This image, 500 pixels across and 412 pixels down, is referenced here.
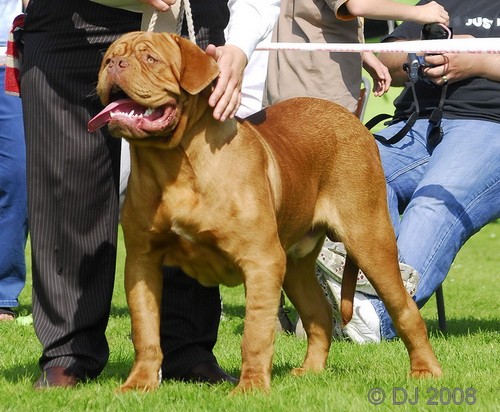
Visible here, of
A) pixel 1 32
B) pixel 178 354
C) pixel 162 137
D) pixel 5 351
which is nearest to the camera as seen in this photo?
pixel 162 137

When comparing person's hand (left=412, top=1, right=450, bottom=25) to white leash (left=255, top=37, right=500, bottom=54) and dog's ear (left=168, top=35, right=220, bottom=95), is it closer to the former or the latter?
white leash (left=255, top=37, right=500, bottom=54)

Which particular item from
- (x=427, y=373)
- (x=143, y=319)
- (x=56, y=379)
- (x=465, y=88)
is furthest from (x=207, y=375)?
(x=465, y=88)

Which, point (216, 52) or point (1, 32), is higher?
point (216, 52)

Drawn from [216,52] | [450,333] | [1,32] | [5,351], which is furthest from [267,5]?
[1,32]

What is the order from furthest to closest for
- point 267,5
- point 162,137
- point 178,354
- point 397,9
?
point 397,9 → point 178,354 → point 267,5 → point 162,137

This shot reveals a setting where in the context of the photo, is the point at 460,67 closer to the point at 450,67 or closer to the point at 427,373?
the point at 450,67

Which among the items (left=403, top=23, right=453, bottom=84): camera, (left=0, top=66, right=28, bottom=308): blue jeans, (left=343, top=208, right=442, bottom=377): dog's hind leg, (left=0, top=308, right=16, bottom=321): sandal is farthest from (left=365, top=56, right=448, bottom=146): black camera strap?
(left=0, top=308, right=16, bottom=321): sandal

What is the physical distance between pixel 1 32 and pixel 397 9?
123 inches

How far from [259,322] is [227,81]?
1027 mm

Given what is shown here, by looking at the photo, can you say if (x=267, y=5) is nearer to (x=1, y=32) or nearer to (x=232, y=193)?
(x=232, y=193)

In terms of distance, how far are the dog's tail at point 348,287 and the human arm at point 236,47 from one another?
139 centimetres

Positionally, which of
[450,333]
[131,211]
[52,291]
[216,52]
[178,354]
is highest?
[216,52]

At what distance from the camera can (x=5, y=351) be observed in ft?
20.7

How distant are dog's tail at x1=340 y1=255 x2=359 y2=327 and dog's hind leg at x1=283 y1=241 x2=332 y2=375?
0.09m
